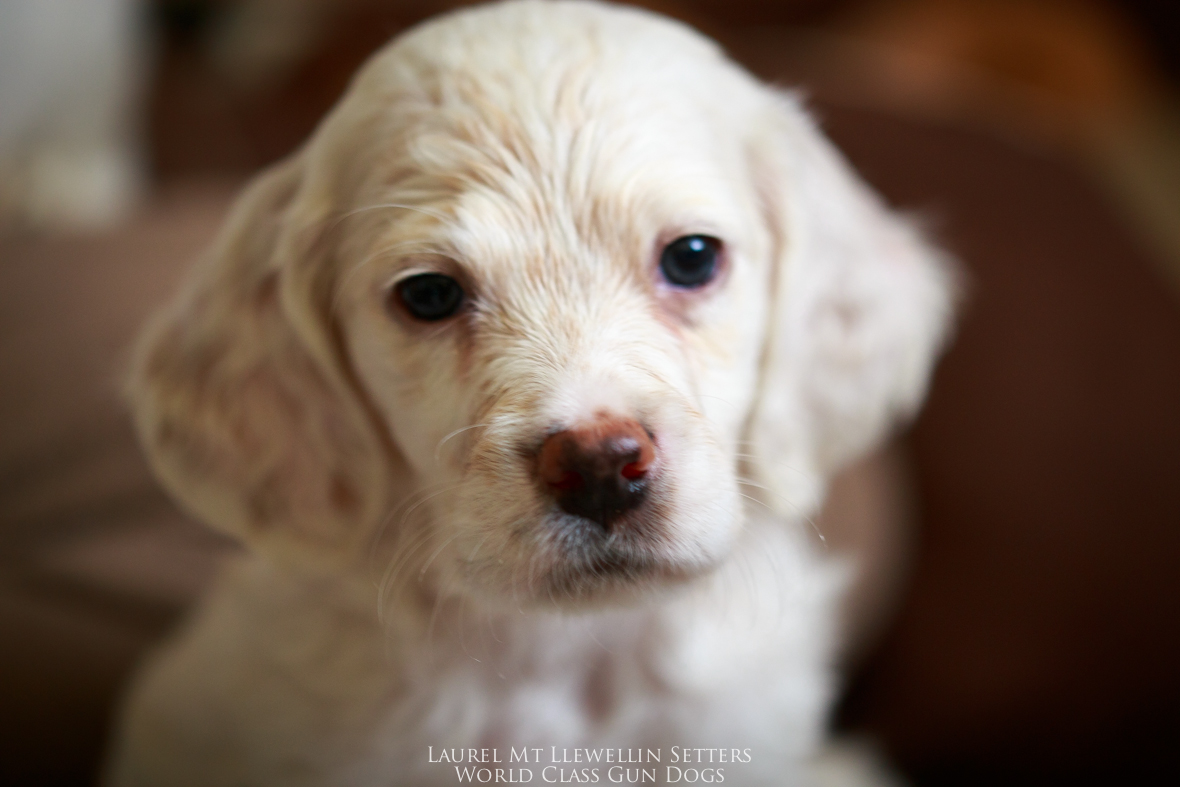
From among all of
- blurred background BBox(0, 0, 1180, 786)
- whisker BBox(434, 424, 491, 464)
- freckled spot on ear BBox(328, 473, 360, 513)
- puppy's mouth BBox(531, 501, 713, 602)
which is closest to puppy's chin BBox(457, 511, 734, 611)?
puppy's mouth BBox(531, 501, 713, 602)

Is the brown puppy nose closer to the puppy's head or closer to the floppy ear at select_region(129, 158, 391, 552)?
the puppy's head

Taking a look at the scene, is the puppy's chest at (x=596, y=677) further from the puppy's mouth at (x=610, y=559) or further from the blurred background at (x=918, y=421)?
the blurred background at (x=918, y=421)

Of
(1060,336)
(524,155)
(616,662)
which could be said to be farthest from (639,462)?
(1060,336)

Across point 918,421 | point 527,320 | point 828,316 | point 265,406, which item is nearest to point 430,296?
point 527,320

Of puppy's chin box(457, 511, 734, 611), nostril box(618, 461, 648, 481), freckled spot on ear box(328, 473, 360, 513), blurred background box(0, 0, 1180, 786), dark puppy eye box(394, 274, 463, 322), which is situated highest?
dark puppy eye box(394, 274, 463, 322)

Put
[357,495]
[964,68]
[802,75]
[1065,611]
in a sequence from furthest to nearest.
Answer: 1. [964,68]
2. [802,75]
3. [1065,611]
4. [357,495]

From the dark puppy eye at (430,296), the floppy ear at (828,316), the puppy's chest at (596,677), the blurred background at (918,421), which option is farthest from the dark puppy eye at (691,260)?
the blurred background at (918,421)

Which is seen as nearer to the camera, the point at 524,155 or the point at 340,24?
the point at 524,155

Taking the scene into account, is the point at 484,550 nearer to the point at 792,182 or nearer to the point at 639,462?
A: the point at 639,462
